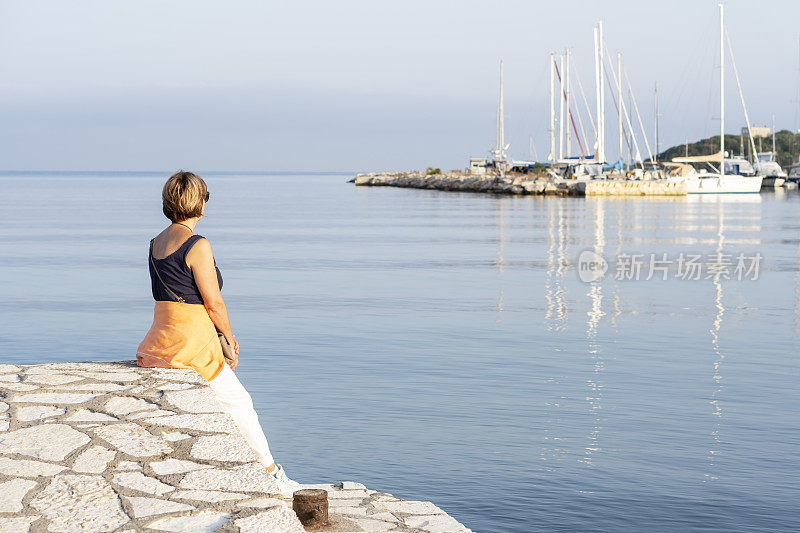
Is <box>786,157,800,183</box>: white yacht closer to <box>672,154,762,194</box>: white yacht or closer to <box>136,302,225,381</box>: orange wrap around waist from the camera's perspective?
<box>672,154,762,194</box>: white yacht

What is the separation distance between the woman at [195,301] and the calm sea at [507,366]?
215 cm

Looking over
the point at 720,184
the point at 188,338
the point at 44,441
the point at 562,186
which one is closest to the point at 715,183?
the point at 720,184

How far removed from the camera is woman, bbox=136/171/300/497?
5742mm

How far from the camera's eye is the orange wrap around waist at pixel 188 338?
582 centimetres

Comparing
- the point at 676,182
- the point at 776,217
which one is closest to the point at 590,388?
the point at 776,217

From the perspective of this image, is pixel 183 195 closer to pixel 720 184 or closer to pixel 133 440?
pixel 133 440

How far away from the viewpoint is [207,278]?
576cm

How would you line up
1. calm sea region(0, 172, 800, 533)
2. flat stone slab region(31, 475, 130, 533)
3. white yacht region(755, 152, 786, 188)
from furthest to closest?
1. white yacht region(755, 152, 786, 188)
2. calm sea region(0, 172, 800, 533)
3. flat stone slab region(31, 475, 130, 533)

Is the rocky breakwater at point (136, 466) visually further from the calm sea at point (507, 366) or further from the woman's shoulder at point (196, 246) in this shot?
the calm sea at point (507, 366)

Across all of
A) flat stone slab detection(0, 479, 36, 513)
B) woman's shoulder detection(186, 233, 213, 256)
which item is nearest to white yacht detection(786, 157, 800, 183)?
woman's shoulder detection(186, 233, 213, 256)

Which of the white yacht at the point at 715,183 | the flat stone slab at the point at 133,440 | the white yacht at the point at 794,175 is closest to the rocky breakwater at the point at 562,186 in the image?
the white yacht at the point at 715,183

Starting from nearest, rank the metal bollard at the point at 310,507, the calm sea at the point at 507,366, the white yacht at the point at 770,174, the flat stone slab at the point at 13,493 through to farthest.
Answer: the flat stone slab at the point at 13,493, the metal bollard at the point at 310,507, the calm sea at the point at 507,366, the white yacht at the point at 770,174

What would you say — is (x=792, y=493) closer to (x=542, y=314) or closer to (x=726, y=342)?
(x=726, y=342)

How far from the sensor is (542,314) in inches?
672
